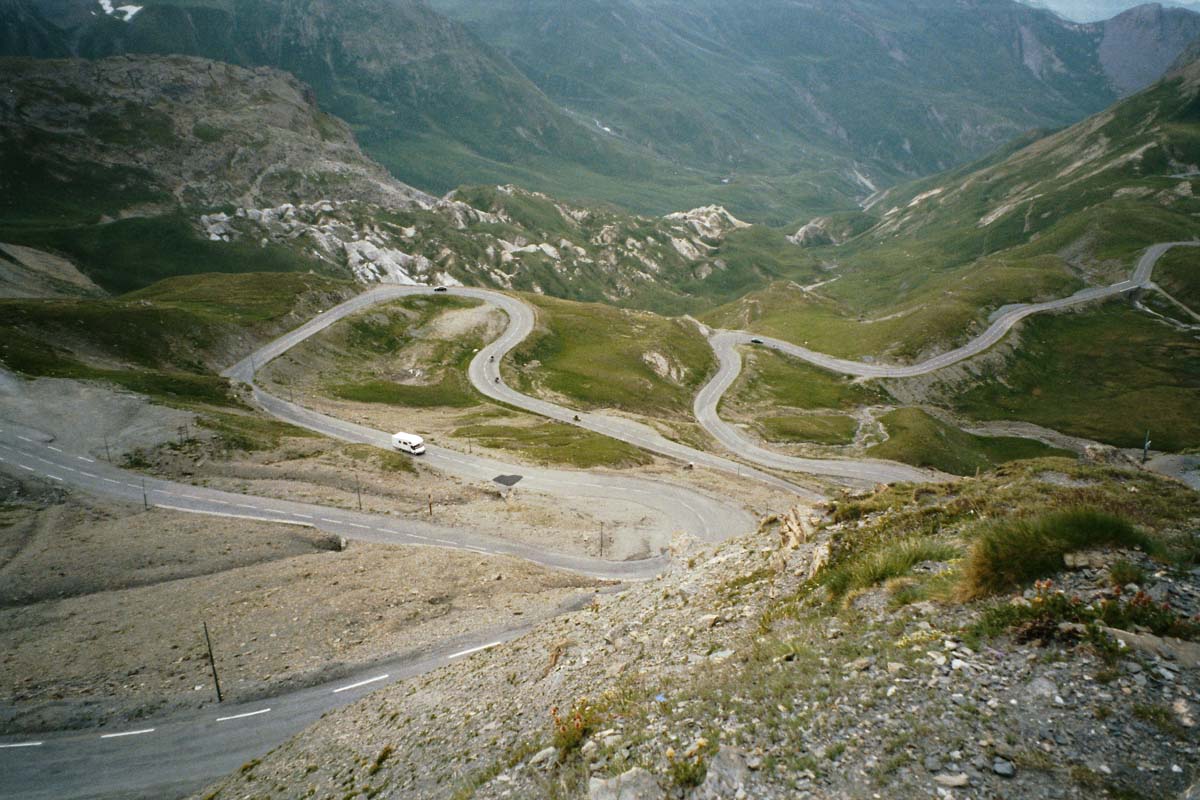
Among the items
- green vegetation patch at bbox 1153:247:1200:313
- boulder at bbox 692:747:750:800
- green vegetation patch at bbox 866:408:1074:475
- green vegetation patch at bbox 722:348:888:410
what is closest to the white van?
boulder at bbox 692:747:750:800

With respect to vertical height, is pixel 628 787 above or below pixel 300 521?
above

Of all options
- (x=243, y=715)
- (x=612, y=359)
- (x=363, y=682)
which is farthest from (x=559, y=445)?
(x=243, y=715)

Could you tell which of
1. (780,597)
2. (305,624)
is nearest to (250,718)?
(305,624)

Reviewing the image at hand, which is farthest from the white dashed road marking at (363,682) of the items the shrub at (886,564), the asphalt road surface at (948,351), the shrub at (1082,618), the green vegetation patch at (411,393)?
the asphalt road surface at (948,351)

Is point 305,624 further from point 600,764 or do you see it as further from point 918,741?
point 918,741

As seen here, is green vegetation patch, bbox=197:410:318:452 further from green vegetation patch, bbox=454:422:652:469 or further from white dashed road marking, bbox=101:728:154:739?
white dashed road marking, bbox=101:728:154:739

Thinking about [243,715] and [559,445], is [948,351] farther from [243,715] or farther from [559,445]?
[243,715]

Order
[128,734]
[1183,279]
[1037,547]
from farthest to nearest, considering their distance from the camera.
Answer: [1183,279] → [128,734] → [1037,547]
